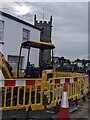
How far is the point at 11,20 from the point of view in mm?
21547

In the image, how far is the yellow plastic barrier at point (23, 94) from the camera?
8.32 m

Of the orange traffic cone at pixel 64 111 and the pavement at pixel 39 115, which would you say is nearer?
the orange traffic cone at pixel 64 111

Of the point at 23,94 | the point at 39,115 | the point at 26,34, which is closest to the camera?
the point at 39,115

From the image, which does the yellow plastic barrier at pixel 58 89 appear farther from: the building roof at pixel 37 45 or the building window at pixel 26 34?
the building window at pixel 26 34

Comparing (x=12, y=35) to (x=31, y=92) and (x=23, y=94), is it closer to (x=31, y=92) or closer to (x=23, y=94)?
(x=31, y=92)

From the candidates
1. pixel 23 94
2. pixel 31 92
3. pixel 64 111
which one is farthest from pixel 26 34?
pixel 64 111

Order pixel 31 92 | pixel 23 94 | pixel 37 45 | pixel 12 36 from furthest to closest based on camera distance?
pixel 12 36 → pixel 37 45 → pixel 31 92 → pixel 23 94

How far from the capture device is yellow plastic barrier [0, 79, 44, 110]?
8320mm

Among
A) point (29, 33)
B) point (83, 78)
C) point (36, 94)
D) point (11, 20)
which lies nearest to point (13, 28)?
point (11, 20)

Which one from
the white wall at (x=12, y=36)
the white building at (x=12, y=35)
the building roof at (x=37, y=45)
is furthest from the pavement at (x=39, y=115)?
the white wall at (x=12, y=36)

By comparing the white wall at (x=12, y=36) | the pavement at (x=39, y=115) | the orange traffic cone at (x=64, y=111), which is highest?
the white wall at (x=12, y=36)

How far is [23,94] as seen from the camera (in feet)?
29.7

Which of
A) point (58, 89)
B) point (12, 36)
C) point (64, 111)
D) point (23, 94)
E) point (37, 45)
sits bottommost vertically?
point (64, 111)

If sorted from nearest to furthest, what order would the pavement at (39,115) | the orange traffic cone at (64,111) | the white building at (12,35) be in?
the orange traffic cone at (64,111), the pavement at (39,115), the white building at (12,35)
